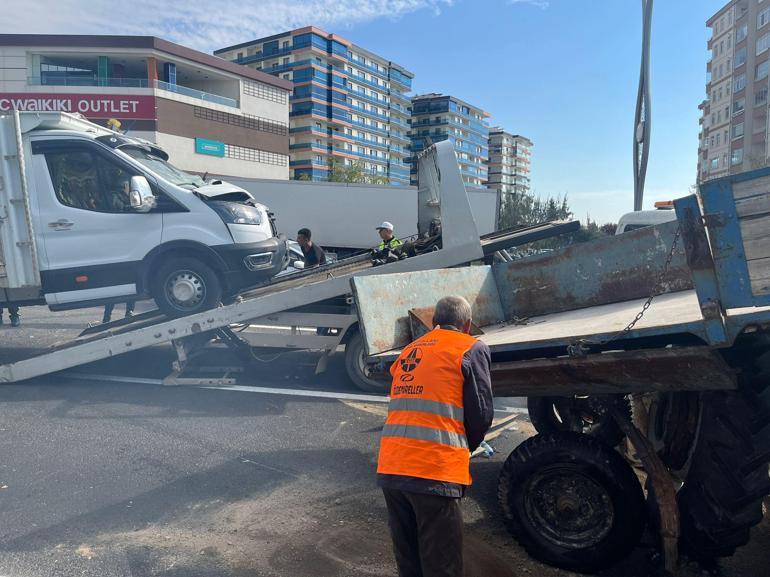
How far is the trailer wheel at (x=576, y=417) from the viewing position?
3.71 metres

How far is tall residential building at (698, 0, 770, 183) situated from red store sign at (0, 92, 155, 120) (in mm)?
47690

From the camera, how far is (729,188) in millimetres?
2611

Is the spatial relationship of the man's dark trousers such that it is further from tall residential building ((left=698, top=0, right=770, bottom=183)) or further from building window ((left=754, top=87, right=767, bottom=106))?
building window ((left=754, top=87, right=767, bottom=106))

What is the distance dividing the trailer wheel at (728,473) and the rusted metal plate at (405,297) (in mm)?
2079

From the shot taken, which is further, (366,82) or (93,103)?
(366,82)

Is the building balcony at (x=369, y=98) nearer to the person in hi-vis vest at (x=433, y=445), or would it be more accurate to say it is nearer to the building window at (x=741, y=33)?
the building window at (x=741, y=33)

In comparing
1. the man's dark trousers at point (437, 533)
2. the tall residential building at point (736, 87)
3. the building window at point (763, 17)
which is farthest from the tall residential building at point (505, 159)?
the man's dark trousers at point (437, 533)

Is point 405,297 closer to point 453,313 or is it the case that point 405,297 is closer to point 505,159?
point 453,313

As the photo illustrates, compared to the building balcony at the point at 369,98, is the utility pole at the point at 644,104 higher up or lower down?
lower down

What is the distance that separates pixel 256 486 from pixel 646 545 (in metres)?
2.64

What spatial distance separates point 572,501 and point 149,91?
4233 centimetres

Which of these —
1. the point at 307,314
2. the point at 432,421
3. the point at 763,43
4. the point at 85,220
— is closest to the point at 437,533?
the point at 432,421

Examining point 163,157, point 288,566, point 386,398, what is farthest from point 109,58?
point 288,566

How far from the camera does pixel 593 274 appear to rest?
4.96 meters
